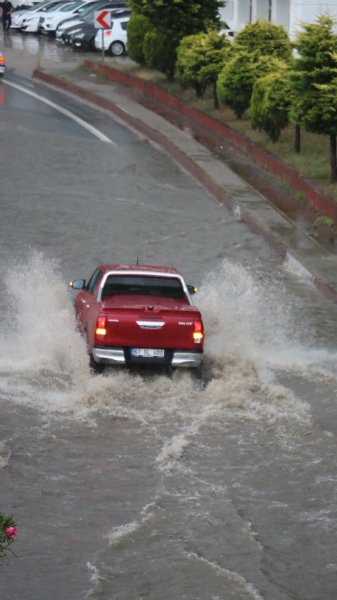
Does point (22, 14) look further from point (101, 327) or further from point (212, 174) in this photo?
point (101, 327)

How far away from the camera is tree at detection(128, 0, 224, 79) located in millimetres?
40500

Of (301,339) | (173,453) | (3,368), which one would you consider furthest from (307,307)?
(173,453)

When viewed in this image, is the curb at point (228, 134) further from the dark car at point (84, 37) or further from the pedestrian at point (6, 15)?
the pedestrian at point (6, 15)

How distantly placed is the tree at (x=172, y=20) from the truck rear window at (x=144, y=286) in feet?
75.7

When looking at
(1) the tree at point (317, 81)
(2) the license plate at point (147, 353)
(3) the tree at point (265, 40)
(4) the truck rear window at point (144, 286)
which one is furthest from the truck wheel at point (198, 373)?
(3) the tree at point (265, 40)

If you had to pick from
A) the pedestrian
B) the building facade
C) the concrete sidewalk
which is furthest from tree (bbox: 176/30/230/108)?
the pedestrian

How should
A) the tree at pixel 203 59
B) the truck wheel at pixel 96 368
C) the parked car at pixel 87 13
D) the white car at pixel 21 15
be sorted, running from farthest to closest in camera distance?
the white car at pixel 21 15, the parked car at pixel 87 13, the tree at pixel 203 59, the truck wheel at pixel 96 368

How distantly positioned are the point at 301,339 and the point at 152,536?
7787 mm

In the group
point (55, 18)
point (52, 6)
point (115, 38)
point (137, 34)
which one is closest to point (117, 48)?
point (115, 38)

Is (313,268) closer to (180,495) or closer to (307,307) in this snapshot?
(307,307)

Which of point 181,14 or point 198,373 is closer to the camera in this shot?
point 198,373

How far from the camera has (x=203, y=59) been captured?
3734 cm

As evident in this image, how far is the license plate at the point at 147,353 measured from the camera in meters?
17.1

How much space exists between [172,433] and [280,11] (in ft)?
109
